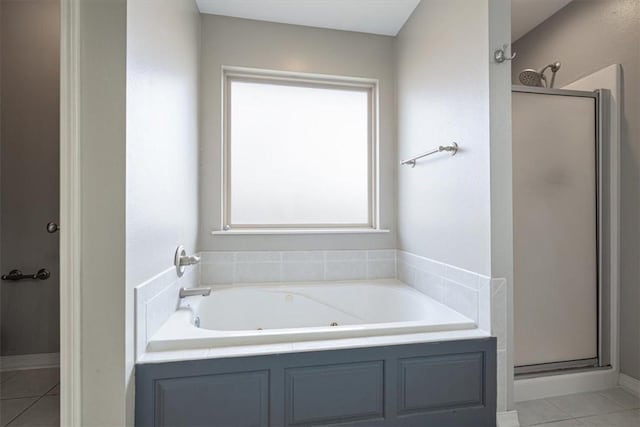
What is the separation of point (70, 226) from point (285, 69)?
6.07ft

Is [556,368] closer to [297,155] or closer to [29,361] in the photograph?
[297,155]

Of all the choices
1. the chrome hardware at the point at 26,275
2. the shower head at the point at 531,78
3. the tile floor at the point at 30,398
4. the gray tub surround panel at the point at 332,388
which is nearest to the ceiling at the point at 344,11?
the shower head at the point at 531,78

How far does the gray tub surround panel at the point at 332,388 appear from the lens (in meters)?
1.22

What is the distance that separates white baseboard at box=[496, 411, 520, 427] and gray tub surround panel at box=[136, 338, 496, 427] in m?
0.05

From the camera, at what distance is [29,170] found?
208 cm

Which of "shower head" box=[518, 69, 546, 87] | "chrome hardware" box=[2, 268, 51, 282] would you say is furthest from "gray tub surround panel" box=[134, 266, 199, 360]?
"shower head" box=[518, 69, 546, 87]

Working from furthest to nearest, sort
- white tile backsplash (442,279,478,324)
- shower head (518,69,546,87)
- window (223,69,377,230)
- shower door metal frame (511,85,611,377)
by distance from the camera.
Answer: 1. window (223,69,377,230)
2. shower head (518,69,546,87)
3. shower door metal frame (511,85,611,377)
4. white tile backsplash (442,279,478,324)

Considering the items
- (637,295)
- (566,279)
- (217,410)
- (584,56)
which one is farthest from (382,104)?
(217,410)

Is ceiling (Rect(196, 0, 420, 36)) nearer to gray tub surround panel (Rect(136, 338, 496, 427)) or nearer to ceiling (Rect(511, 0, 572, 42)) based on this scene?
ceiling (Rect(511, 0, 572, 42))

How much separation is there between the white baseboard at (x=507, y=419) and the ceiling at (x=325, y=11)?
2.53 meters

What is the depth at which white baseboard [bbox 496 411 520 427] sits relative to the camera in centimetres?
149

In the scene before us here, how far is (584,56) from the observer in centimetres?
217

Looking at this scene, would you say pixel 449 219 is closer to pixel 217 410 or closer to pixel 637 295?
pixel 637 295

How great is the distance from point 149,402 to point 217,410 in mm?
258
